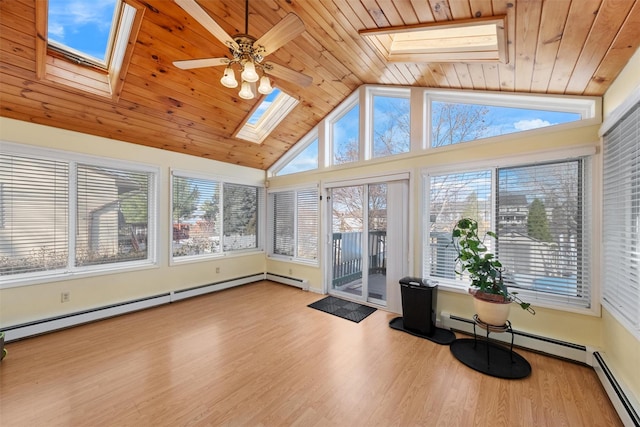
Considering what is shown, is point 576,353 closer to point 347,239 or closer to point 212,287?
point 347,239

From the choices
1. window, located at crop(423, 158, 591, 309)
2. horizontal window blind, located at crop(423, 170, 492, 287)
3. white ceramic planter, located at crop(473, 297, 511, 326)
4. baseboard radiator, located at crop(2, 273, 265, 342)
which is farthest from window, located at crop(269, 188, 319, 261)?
white ceramic planter, located at crop(473, 297, 511, 326)

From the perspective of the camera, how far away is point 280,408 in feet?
5.99

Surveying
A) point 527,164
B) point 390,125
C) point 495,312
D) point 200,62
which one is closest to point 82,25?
point 200,62

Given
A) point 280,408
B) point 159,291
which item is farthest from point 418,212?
point 159,291

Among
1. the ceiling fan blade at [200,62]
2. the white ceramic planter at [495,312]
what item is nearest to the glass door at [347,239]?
the white ceramic planter at [495,312]

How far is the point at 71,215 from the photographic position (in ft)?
10.4

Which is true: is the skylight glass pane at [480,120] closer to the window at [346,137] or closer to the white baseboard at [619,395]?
the window at [346,137]

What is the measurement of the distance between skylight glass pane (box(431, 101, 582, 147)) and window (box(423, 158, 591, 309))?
452 mm

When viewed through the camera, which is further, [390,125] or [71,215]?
[390,125]

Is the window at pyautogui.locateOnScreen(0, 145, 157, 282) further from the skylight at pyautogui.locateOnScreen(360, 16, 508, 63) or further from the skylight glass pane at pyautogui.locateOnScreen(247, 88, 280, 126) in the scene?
the skylight at pyautogui.locateOnScreen(360, 16, 508, 63)

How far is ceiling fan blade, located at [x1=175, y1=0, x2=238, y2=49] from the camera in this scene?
4.90 ft

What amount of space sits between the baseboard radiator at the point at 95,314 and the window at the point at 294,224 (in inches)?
54.9

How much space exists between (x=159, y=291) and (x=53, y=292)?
3.77 feet

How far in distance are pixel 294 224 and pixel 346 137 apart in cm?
192
